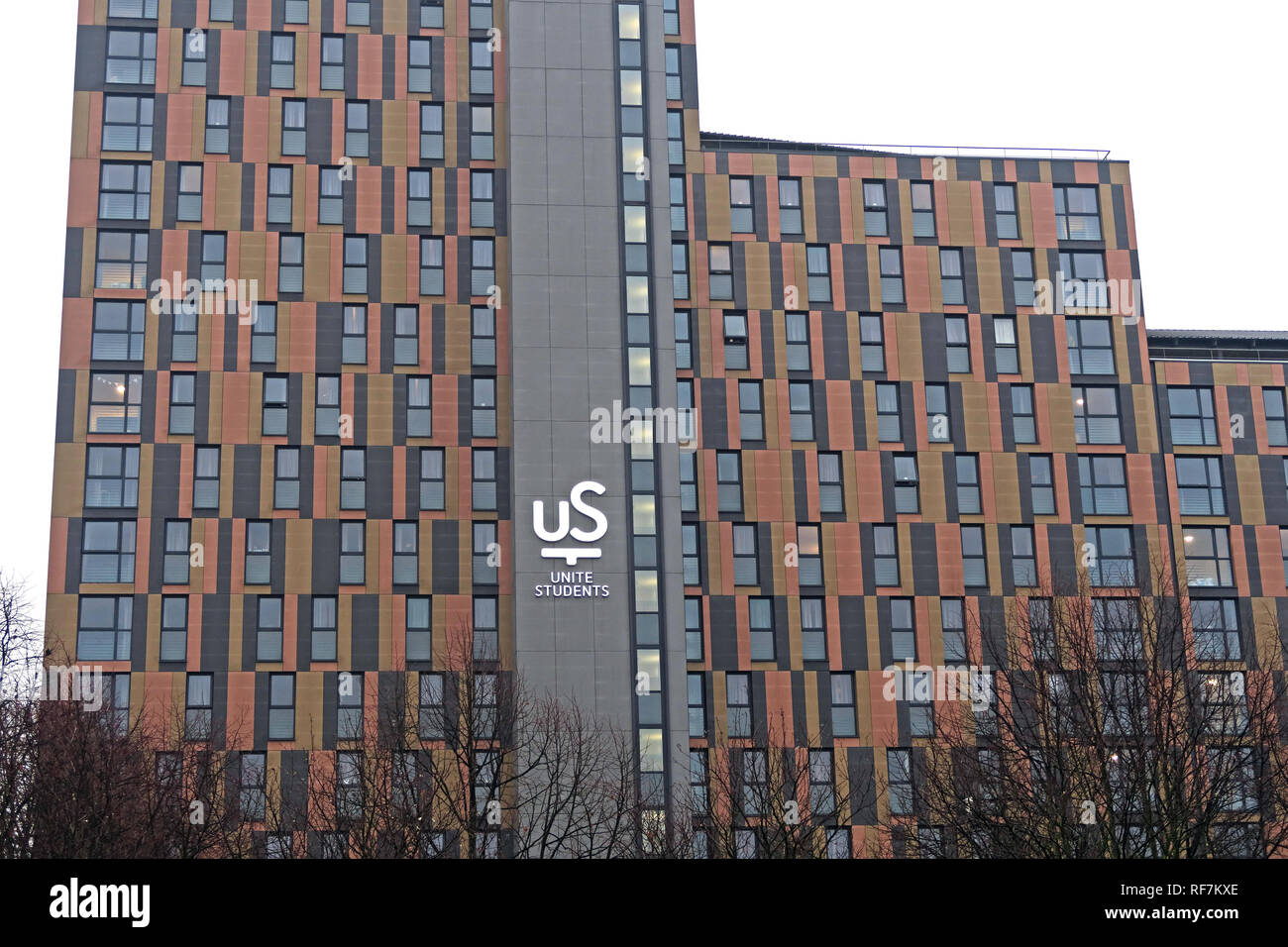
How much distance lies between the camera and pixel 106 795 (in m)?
50.2

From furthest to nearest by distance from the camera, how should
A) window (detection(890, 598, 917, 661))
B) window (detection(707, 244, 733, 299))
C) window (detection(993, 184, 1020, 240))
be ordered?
window (detection(993, 184, 1020, 240)), window (detection(707, 244, 733, 299)), window (detection(890, 598, 917, 661))

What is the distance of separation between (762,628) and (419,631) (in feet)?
54.5

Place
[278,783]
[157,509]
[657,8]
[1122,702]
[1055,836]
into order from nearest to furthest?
[1055,836] → [1122,702] → [278,783] → [157,509] → [657,8]

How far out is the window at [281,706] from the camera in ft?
260

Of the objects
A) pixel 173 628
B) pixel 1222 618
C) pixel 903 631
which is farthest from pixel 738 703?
pixel 173 628

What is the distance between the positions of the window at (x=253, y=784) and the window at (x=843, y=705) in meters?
26.7

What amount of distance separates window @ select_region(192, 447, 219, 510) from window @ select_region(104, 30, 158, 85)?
19975 millimetres

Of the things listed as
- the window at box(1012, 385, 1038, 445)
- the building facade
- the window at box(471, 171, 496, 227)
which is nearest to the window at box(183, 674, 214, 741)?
the building facade

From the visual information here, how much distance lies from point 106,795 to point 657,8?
5418 cm

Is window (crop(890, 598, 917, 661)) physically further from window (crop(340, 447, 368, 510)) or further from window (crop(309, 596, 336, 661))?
window (crop(309, 596, 336, 661))

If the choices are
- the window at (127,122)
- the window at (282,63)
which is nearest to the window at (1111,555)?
the window at (282,63)

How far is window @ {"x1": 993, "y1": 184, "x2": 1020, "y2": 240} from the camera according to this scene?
90.8 m

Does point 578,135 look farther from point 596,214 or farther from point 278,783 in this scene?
point 278,783
